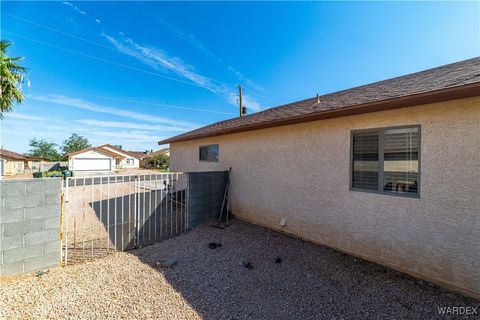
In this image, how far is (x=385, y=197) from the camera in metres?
3.92

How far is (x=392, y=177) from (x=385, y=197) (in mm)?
406

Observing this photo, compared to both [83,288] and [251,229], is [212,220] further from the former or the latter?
[83,288]

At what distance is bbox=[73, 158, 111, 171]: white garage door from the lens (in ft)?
106

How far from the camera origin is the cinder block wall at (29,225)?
3.24 m

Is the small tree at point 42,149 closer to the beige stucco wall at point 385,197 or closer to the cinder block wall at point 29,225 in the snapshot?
the cinder block wall at point 29,225

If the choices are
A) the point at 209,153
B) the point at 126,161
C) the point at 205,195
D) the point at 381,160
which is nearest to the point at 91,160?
the point at 126,161

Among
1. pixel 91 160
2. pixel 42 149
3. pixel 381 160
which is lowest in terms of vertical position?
pixel 91 160

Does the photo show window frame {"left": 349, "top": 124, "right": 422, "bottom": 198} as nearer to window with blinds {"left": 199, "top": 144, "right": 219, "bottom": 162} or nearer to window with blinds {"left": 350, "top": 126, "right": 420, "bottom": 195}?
window with blinds {"left": 350, "top": 126, "right": 420, "bottom": 195}

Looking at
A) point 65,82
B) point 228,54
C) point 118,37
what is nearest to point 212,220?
point 228,54

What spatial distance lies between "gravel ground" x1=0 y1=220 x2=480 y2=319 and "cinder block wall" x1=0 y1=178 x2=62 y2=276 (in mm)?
243

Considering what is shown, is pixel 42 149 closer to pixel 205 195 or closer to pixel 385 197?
pixel 205 195

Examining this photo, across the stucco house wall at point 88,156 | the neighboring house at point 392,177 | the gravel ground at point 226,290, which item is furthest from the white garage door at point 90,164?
the neighboring house at point 392,177

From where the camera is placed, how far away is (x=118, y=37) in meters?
10.7

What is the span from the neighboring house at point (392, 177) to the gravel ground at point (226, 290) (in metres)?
0.53
